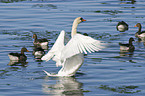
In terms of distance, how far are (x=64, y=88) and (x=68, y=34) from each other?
9.43 metres

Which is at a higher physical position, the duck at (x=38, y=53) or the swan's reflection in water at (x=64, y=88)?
the duck at (x=38, y=53)

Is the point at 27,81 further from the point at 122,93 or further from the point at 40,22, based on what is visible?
the point at 40,22

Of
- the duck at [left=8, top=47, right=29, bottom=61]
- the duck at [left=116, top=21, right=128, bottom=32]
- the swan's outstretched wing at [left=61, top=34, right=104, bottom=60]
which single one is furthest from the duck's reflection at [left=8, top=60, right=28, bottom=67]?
the duck at [left=116, top=21, right=128, bottom=32]

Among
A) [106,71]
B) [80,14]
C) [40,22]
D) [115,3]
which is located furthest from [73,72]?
[115,3]

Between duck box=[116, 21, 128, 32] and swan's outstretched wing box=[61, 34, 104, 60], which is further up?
swan's outstretched wing box=[61, 34, 104, 60]

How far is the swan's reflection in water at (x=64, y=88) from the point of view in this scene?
506 inches

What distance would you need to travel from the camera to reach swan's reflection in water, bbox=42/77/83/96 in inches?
506

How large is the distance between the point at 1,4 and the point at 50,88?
2082cm

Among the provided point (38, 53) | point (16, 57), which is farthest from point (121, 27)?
point (16, 57)

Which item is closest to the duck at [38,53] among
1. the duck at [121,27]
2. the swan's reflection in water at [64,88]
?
the swan's reflection in water at [64,88]

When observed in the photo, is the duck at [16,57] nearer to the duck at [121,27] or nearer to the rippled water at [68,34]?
the rippled water at [68,34]

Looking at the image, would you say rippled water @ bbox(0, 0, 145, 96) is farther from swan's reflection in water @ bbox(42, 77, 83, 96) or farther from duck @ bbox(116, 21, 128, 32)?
duck @ bbox(116, 21, 128, 32)

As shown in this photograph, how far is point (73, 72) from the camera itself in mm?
14812

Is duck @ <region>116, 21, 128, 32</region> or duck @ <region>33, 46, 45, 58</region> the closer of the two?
duck @ <region>33, 46, 45, 58</region>
